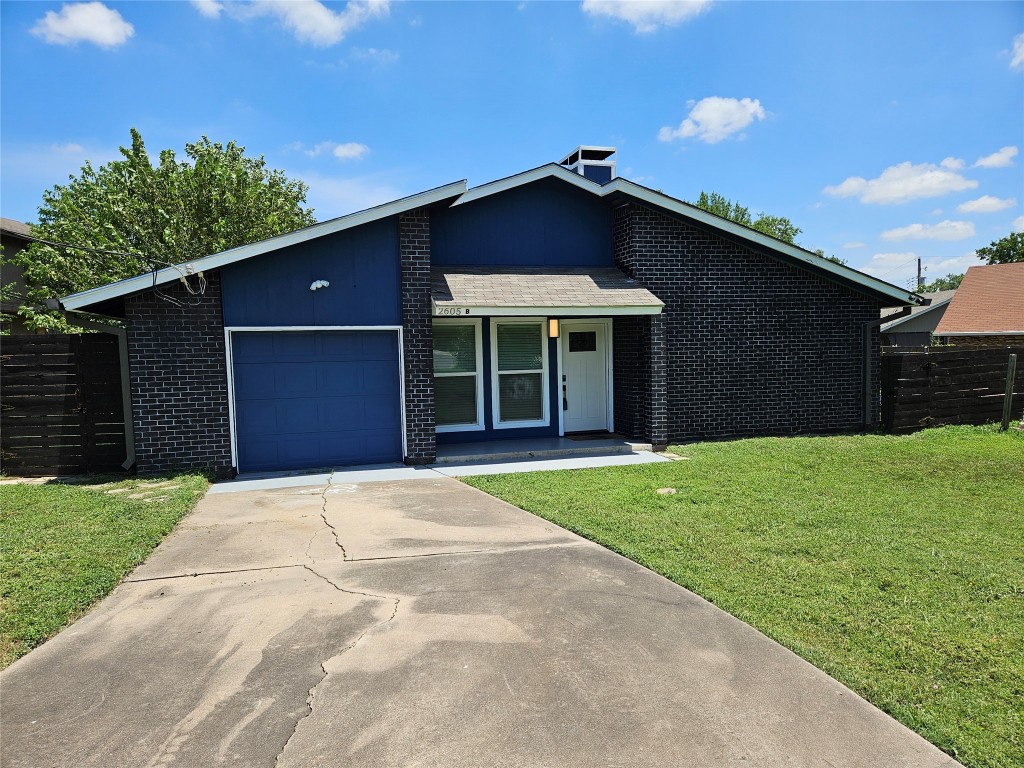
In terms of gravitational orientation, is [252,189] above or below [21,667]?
above

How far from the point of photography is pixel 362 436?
1079 cm

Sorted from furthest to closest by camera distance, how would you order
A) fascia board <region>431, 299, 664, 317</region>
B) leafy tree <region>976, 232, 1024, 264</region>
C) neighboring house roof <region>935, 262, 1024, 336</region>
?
leafy tree <region>976, 232, 1024, 264</region> → neighboring house roof <region>935, 262, 1024, 336</region> → fascia board <region>431, 299, 664, 317</region>

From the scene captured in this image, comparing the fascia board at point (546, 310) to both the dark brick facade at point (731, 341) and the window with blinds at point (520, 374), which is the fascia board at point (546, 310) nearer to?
the dark brick facade at point (731, 341)

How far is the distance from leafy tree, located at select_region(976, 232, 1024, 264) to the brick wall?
188 ft

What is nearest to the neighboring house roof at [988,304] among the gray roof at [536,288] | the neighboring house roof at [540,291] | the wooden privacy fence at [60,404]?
the gray roof at [536,288]

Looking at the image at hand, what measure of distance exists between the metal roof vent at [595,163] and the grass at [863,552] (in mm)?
6014

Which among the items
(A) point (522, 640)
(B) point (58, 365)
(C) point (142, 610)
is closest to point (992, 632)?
(A) point (522, 640)

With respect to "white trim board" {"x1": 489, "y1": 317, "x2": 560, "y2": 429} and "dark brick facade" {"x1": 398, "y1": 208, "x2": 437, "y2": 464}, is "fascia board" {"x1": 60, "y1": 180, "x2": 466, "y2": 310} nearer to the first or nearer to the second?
"dark brick facade" {"x1": 398, "y1": 208, "x2": 437, "y2": 464}

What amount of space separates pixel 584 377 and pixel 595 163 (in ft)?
13.9

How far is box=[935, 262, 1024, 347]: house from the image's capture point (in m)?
26.1

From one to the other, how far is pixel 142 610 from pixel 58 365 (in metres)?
6.79

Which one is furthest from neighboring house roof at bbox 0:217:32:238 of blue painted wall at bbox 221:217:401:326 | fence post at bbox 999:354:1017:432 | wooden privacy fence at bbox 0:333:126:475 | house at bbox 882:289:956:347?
house at bbox 882:289:956:347

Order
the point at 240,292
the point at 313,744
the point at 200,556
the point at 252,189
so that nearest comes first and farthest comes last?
the point at 313,744, the point at 200,556, the point at 240,292, the point at 252,189

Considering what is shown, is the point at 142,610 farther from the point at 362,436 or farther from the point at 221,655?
the point at 362,436
